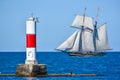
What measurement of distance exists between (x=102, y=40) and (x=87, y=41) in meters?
2.80

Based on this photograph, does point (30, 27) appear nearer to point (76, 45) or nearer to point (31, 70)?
point (31, 70)

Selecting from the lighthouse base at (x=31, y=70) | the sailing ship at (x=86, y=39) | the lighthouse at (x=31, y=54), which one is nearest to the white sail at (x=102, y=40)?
the sailing ship at (x=86, y=39)

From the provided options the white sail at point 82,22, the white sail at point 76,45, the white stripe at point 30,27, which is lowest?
the white stripe at point 30,27

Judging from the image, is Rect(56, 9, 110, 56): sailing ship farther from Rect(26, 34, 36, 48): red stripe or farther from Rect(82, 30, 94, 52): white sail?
Rect(26, 34, 36, 48): red stripe

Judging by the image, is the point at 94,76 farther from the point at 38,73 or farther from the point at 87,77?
the point at 38,73

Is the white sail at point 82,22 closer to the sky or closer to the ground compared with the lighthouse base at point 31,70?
closer to the sky

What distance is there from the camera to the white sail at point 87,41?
4031 inches

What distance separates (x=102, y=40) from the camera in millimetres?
101562

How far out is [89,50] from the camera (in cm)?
10494

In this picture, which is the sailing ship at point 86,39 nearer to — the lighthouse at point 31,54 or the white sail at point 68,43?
the white sail at point 68,43

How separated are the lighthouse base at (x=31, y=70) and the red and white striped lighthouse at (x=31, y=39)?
465mm

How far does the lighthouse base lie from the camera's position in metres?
35.8

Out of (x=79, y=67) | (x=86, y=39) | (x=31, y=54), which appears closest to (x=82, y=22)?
(x=86, y=39)

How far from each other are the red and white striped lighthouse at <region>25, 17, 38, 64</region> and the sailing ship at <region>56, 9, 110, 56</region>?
6289 centimetres
